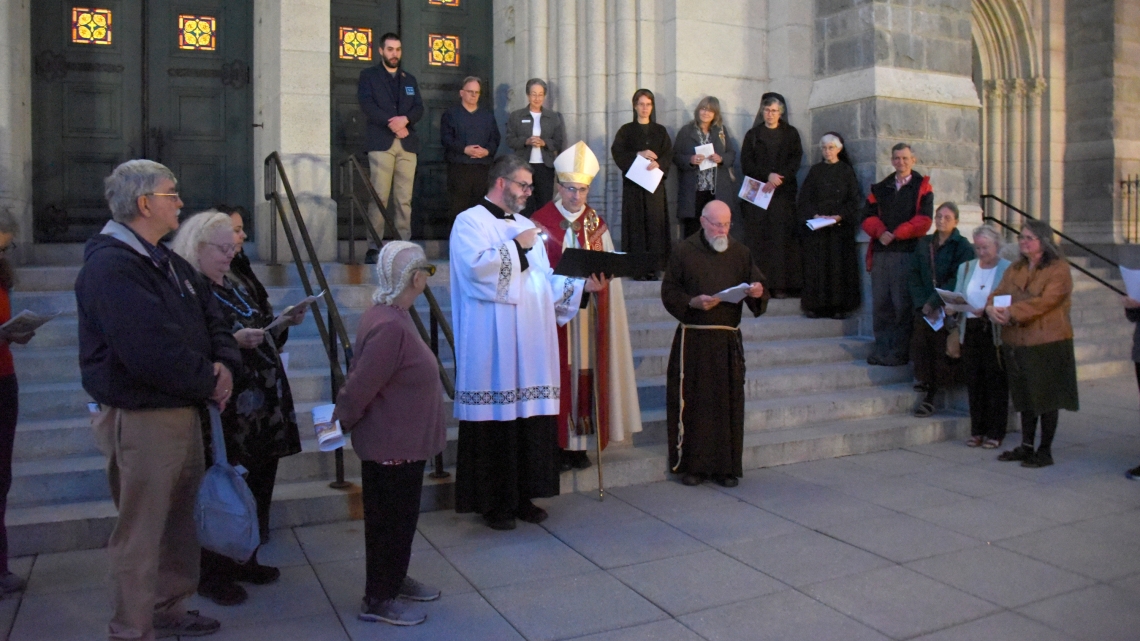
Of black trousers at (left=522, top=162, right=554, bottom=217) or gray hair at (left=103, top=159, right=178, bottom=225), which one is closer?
gray hair at (left=103, top=159, right=178, bottom=225)

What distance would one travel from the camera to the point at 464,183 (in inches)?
Answer: 312

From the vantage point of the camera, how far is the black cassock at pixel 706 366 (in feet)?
18.4

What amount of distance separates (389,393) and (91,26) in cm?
612

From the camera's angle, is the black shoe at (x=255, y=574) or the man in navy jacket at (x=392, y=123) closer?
the black shoe at (x=255, y=574)

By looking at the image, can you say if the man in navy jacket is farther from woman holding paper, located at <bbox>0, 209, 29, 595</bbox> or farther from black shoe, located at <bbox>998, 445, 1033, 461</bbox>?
black shoe, located at <bbox>998, 445, 1033, 461</bbox>

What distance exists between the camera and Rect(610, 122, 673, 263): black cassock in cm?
814

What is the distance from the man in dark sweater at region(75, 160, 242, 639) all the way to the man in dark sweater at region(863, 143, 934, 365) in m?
5.73

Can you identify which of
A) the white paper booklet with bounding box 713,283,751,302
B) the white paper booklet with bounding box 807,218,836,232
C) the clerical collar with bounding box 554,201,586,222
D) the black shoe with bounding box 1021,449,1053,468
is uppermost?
the white paper booklet with bounding box 807,218,836,232

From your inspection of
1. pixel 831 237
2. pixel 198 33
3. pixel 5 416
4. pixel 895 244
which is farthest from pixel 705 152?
pixel 5 416

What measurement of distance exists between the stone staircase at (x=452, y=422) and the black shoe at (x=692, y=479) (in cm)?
16

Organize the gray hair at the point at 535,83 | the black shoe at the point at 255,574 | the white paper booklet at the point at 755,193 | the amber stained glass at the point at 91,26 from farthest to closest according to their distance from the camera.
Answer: the white paper booklet at the point at 755,193
the gray hair at the point at 535,83
the amber stained glass at the point at 91,26
the black shoe at the point at 255,574

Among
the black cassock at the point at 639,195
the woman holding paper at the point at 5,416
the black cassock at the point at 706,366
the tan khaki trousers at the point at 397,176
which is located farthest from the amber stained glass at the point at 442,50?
the woman holding paper at the point at 5,416

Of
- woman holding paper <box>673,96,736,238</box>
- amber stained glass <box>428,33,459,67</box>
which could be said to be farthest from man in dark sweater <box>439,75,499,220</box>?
woman holding paper <box>673,96,736,238</box>

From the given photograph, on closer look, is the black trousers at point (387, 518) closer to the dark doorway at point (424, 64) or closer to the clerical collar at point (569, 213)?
the clerical collar at point (569, 213)
